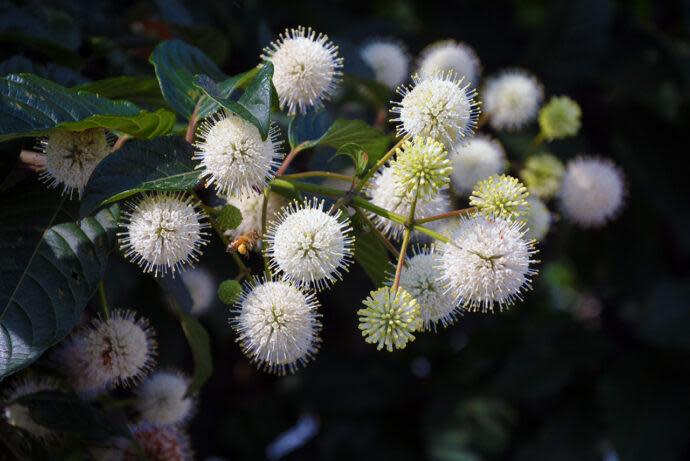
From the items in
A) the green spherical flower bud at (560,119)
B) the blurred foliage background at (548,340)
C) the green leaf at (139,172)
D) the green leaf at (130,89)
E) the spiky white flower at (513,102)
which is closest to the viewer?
the green leaf at (139,172)

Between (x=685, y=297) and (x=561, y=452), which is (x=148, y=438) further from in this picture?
(x=685, y=297)

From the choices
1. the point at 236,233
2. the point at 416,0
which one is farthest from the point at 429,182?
the point at 416,0

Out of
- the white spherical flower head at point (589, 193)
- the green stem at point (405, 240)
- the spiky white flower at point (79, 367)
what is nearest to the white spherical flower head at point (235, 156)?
the green stem at point (405, 240)

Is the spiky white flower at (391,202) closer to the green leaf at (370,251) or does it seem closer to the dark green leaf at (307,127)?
the green leaf at (370,251)

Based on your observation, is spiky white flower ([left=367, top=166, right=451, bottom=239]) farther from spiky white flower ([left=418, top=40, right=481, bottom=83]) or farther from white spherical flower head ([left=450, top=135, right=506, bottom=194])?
spiky white flower ([left=418, top=40, right=481, bottom=83])

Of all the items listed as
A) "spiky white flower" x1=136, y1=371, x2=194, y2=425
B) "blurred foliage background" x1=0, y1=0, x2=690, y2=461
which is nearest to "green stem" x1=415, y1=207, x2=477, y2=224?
"spiky white flower" x1=136, y1=371, x2=194, y2=425

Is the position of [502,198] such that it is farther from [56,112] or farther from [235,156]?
[56,112]

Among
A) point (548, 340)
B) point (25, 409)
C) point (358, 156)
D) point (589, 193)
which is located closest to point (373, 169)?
point (358, 156)
